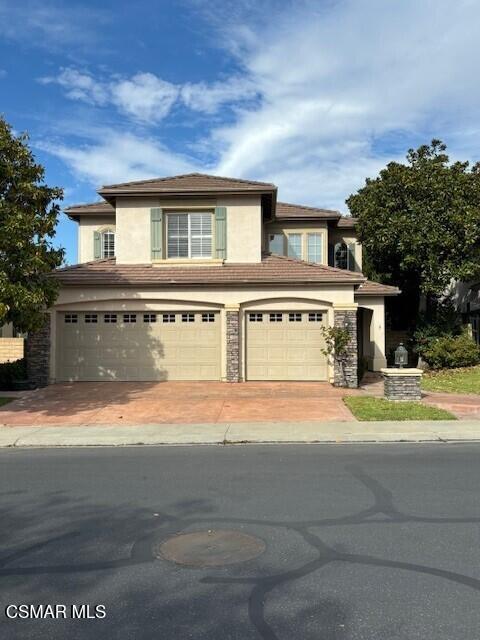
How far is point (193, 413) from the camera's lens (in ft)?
47.2

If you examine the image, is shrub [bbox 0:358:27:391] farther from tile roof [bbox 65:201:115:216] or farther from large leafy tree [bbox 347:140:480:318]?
large leafy tree [bbox 347:140:480:318]

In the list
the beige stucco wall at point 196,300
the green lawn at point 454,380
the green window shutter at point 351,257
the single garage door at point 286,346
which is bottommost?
the green lawn at point 454,380

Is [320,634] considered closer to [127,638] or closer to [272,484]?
[127,638]

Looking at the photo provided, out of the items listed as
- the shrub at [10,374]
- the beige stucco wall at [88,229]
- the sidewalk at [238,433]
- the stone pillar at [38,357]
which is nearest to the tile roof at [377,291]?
the beige stucco wall at [88,229]

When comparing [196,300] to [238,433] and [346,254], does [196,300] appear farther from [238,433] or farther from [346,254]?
[346,254]

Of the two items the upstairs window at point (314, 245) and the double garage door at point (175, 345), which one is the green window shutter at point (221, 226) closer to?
the double garage door at point (175, 345)

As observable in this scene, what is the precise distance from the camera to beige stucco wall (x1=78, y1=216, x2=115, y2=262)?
26.1m

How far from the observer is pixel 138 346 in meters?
20.3

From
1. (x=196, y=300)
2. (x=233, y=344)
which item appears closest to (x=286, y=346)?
(x=233, y=344)

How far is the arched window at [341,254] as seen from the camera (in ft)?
91.3

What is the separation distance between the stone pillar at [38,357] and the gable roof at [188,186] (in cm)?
516

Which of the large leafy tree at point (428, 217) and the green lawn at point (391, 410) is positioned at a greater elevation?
the large leafy tree at point (428, 217)

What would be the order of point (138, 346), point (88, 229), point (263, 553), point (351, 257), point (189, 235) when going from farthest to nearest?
point (351, 257) → point (88, 229) → point (189, 235) → point (138, 346) → point (263, 553)

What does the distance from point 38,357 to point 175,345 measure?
447 centimetres
